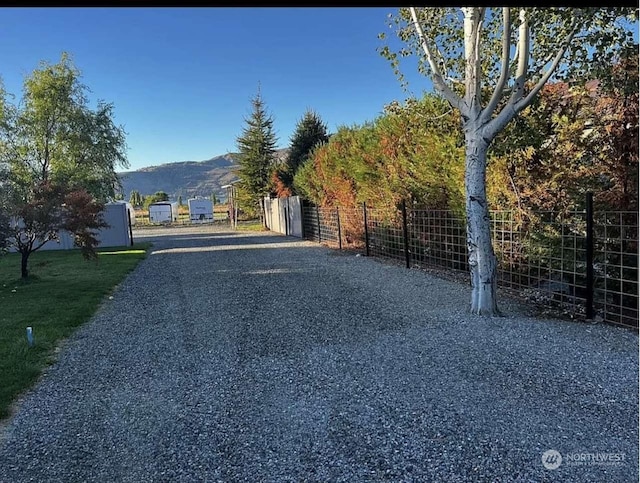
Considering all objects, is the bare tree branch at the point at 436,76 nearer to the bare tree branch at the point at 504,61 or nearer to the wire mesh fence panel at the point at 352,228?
the bare tree branch at the point at 504,61

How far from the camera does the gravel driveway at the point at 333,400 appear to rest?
227cm

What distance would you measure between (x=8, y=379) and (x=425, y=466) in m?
3.32

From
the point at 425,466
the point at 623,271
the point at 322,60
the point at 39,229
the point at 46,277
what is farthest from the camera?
the point at 322,60

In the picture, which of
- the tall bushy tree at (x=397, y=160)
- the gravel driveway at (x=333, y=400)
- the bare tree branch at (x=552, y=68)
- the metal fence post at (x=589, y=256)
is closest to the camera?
the gravel driveway at (x=333, y=400)

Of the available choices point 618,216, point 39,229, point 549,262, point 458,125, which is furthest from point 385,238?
point 39,229

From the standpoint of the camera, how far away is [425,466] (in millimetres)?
2223

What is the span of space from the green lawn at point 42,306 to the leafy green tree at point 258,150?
1414 cm

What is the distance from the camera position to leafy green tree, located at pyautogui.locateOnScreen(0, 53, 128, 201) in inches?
691

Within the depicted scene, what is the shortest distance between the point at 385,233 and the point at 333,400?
7856 millimetres

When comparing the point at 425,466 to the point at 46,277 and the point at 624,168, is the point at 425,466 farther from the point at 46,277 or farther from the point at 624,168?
the point at 46,277

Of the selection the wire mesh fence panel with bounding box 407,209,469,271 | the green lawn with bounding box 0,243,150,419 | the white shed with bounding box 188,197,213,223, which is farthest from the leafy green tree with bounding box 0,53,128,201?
the white shed with bounding box 188,197,213,223

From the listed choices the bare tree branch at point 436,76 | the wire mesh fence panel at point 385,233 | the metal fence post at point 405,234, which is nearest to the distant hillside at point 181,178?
the wire mesh fence panel at point 385,233

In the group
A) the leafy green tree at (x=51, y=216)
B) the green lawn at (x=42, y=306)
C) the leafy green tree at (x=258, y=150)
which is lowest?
the green lawn at (x=42, y=306)

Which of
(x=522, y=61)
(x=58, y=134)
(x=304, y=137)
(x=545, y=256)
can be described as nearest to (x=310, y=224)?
(x=304, y=137)
